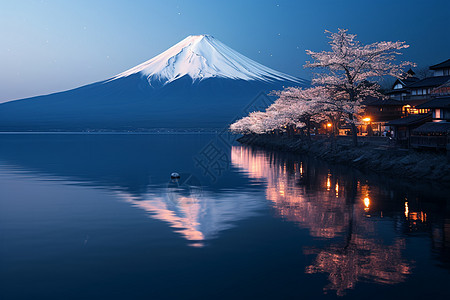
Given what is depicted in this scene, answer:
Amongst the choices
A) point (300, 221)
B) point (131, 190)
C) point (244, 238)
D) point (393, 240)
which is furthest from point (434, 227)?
point (131, 190)

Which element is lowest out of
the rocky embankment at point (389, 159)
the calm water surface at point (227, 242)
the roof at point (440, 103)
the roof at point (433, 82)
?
the calm water surface at point (227, 242)

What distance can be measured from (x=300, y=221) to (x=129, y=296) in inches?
372

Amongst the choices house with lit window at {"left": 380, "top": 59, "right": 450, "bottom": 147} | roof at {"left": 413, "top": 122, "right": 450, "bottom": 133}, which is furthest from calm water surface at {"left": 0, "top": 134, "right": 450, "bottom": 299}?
house with lit window at {"left": 380, "top": 59, "right": 450, "bottom": 147}

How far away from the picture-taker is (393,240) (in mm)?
14609

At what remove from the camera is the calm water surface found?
1047 cm

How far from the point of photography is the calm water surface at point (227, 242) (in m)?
10.5

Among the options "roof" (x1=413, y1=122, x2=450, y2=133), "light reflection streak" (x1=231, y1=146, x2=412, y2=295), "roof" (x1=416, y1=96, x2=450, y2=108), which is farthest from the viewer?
"roof" (x1=416, y1=96, x2=450, y2=108)

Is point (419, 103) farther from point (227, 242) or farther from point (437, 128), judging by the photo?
point (227, 242)

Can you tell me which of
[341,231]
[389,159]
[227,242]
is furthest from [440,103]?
[227,242]

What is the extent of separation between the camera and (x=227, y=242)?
14586mm

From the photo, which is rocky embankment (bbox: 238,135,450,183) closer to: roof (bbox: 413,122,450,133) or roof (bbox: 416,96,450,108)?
roof (bbox: 413,122,450,133)

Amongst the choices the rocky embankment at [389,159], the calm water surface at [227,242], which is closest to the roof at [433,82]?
the rocky embankment at [389,159]

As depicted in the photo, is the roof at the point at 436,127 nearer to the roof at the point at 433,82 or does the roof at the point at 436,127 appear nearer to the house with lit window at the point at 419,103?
the house with lit window at the point at 419,103

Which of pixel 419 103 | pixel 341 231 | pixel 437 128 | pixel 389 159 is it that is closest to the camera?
pixel 341 231
